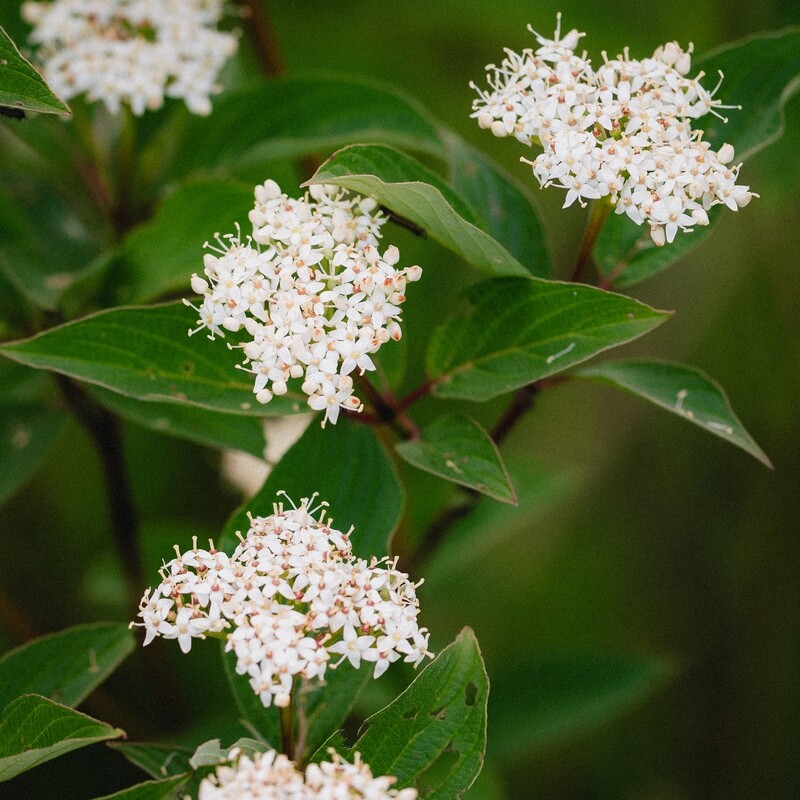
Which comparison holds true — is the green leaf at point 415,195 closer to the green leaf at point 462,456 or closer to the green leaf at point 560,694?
the green leaf at point 462,456

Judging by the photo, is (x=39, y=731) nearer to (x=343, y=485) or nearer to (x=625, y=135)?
(x=343, y=485)

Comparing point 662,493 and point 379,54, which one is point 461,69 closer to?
point 379,54

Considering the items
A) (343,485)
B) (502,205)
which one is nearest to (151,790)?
(343,485)

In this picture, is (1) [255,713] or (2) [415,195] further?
(1) [255,713]

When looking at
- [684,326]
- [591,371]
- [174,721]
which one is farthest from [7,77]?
[684,326]

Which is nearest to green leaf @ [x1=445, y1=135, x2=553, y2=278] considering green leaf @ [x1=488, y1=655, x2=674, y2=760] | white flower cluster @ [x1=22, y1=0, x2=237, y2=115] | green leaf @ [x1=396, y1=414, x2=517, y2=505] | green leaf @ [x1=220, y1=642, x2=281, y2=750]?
green leaf @ [x1=396, y1=414, x2=517, y2=505]

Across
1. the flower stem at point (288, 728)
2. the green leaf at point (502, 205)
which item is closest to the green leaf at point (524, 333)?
the green leaf at point (502, 205)
